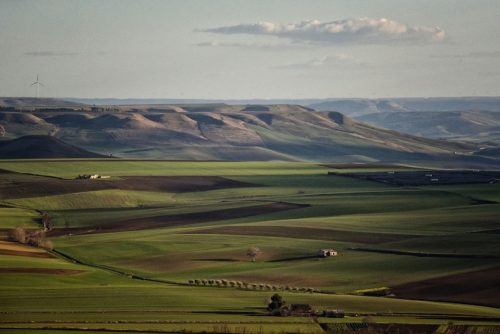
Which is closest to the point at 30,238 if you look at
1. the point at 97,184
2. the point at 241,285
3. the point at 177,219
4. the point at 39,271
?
the point at 177,219

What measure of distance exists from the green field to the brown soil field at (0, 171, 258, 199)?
524 mm

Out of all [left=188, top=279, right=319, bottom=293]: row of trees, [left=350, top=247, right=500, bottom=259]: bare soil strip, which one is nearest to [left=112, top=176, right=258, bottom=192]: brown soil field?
[left=350, top=247, right=500, bottom=259]: bare soil strip

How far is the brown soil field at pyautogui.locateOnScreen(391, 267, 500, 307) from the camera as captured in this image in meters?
64.9

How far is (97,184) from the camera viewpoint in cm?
12975

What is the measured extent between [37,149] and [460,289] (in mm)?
129006

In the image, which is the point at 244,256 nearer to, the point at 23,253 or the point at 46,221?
the point at 23,253

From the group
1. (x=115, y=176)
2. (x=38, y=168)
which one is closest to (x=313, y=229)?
(x=115, y=176)

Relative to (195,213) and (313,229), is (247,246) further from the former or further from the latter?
(195,213)

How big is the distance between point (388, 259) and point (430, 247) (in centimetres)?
601

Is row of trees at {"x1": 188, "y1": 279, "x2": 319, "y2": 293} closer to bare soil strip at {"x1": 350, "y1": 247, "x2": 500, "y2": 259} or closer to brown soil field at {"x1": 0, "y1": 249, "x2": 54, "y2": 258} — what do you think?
bare soil strip at {"x1": 350, "y1": 247, "x2": 500, "y2": 259}

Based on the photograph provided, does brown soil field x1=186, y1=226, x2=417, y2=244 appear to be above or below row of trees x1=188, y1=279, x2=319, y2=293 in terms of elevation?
above

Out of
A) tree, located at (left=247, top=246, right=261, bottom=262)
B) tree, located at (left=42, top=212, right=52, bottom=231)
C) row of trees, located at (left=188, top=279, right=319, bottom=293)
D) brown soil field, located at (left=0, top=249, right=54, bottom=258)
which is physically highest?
tree, located at (left=247, top=246, right=261, bottom=262)

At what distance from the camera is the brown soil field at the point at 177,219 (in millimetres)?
100938

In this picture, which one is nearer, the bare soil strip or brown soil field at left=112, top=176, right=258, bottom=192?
the bare soil strip
